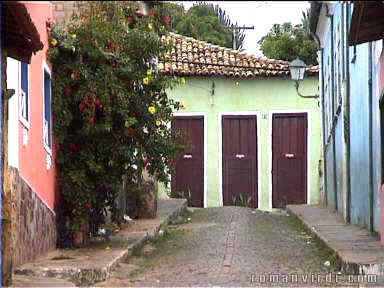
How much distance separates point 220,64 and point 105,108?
13.3m

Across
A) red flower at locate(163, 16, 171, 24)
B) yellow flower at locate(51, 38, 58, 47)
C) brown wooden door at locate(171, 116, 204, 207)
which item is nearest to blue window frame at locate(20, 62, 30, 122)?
yellow flower at locate(51, 38, 58, 47)

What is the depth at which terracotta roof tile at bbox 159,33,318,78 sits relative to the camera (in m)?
23.6

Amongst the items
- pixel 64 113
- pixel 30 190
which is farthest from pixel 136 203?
pixel 30 190

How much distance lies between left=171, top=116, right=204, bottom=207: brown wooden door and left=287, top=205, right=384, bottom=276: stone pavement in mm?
5877

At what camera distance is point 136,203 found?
1689 centimetres

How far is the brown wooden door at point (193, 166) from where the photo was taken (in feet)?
78.1

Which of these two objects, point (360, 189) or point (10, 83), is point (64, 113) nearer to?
point (10, 83)

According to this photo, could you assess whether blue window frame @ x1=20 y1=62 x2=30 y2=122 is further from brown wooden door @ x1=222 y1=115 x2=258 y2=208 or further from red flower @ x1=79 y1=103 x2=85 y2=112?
brown wooden door @ x1=222 y1=115 x2=258 y2=208

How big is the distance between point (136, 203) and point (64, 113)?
5.81m

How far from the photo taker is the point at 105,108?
11.1 meters

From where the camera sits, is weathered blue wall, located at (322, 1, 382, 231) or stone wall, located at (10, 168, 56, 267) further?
weathered blue wall, located at (322, 1, 382, 231)

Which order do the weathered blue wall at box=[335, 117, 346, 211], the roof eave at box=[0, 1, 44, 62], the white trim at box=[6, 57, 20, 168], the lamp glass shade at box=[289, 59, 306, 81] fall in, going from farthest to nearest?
1. the lamp glass shade at box=[289, 59, 306, 81]
2. the weathered blue wall at box=[335, 117, 346, 211]
3. the white trim at box=[6, 57, 20, 168]
4. the roof eave at box=[0, 1, 44, 62]

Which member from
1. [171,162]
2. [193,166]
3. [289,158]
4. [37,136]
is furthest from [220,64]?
[37,136]

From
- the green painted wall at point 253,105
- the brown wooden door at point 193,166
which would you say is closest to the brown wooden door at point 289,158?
the green painted wall at point 253,105
